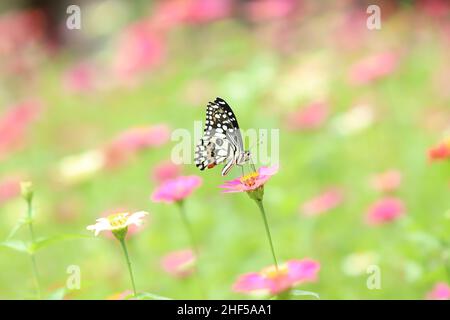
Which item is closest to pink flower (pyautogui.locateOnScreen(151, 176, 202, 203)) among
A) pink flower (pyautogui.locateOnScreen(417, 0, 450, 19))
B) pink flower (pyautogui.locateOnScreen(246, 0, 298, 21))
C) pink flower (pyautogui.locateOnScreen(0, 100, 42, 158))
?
pink flower (pyautogui.locateOnScreen(0, 100, 42, 158))

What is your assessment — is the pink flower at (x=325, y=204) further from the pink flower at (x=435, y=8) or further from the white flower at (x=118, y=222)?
the pink flower at (x=435, y=8)

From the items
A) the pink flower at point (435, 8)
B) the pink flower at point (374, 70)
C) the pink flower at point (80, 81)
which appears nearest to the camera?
the pink flower at point (374, 70)

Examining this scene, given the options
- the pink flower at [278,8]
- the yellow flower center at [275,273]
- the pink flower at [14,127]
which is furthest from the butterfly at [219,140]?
the pink flower at [278,8]

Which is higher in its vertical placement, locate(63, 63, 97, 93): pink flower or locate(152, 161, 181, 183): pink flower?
locate(63, 63, 97, 93): pink flower

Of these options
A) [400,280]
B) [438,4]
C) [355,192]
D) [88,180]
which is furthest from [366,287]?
[438,4]

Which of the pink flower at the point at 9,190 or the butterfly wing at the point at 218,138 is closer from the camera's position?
the butterfly wing at the point at 218,138

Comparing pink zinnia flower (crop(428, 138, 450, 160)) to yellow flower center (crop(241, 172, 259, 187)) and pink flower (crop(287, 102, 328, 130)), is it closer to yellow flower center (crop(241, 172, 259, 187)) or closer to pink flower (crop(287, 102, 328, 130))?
yellow flower center (crop(241, 172, 259, 187))

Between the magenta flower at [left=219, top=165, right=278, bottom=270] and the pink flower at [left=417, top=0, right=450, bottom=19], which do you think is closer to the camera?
the magenta flower at [left=219, top=165, right=278, bottom=270]
